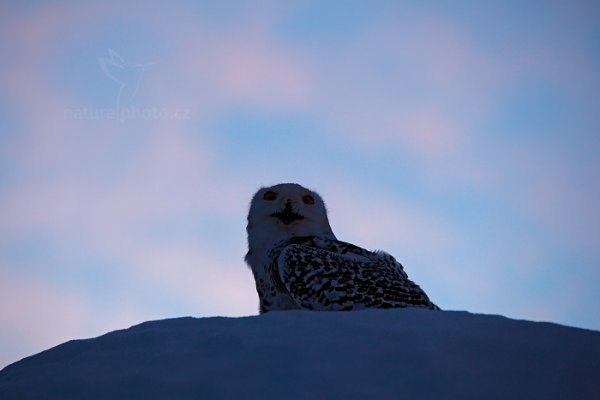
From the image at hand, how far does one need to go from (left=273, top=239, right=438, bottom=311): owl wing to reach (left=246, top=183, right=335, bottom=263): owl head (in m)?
0.75

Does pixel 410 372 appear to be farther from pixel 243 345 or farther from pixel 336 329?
pixel 243 345

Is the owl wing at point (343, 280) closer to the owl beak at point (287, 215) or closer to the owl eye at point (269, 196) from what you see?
the owl beak at point (287, 215)

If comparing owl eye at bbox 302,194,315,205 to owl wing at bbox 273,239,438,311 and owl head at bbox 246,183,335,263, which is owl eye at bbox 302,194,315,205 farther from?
owl wing at bbox 273,239,438,311

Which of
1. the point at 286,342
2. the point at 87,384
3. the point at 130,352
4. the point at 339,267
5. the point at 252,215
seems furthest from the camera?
the point at 252,215

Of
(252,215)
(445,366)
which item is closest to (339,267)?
(252,215)

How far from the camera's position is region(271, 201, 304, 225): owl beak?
22.7 ft

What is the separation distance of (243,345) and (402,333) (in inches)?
23.9

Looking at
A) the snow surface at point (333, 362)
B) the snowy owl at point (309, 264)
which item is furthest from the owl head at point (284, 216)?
Result: the snow surface at point (333, 362)

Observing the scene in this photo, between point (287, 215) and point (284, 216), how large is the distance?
0.04 m

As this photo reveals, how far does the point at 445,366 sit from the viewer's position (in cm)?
200

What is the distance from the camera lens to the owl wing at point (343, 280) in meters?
5.07

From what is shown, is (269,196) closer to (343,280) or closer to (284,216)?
(284,216)

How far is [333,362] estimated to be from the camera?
2.08 metres

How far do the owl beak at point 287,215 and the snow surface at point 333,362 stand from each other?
427 cm
